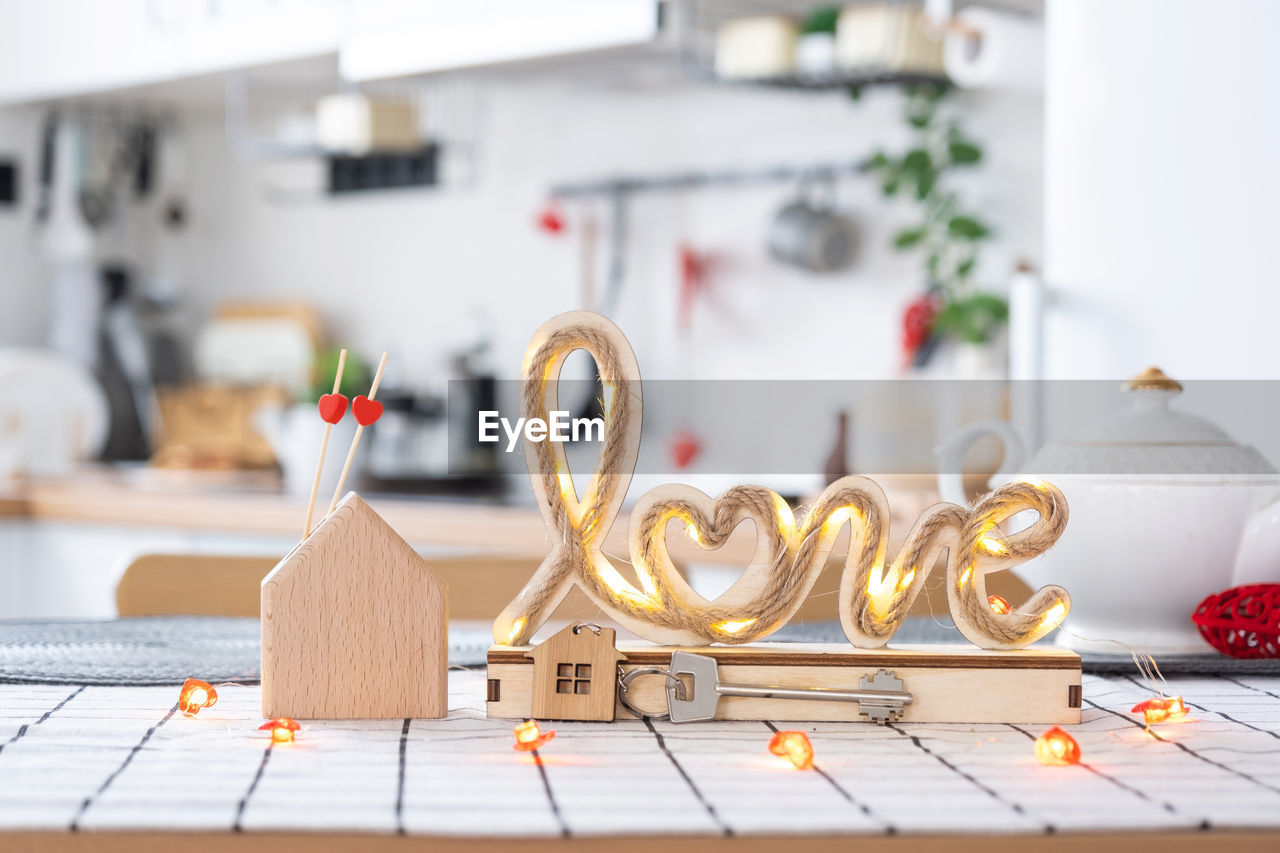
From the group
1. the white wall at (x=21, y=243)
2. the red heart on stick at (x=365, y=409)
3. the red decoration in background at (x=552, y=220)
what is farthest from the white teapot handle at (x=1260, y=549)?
the white wall at (x=21, y=243)

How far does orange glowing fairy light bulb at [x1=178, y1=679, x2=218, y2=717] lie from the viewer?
32.0 inches

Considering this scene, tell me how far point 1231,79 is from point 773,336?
1.33m

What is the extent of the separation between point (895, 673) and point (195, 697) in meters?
0.40

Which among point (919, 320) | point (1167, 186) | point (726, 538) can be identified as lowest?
point (726, 538)

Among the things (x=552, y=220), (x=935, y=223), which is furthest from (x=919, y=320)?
(x=552, y=220)

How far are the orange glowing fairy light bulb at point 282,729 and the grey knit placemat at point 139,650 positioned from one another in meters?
0.19

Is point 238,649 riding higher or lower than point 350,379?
lower

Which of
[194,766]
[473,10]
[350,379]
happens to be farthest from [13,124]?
[194,766]

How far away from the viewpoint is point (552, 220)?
3248 mm

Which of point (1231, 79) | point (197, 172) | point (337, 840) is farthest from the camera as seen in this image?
point (197, 172)

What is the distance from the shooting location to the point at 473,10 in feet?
8.05

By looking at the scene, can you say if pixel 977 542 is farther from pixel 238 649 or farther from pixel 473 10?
pixel 473 10

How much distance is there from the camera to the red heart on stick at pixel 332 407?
85 cm

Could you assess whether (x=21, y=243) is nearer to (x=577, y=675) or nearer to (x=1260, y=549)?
(x=577, y=675)
